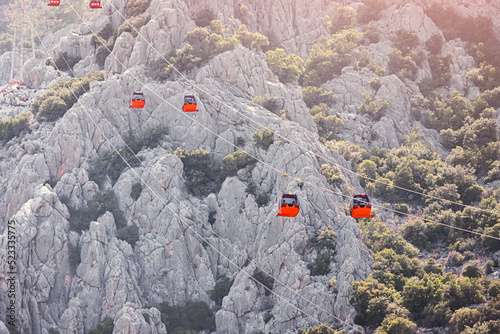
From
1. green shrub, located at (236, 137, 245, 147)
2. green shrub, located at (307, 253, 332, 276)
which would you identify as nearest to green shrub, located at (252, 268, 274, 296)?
green shrub, located at (307, 253, 332, 276)

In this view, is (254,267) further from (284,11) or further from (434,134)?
(284,11)

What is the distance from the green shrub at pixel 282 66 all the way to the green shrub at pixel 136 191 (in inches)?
1537

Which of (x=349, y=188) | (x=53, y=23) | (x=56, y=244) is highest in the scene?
(x=349, y=188)

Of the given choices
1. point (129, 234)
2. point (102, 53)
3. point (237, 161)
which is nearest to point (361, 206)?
point (237, 161)

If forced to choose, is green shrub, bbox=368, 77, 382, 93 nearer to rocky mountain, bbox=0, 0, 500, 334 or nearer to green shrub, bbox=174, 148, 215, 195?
rocky mountain, bbox=0, 0, 500, 334

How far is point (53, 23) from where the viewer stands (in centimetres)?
17412

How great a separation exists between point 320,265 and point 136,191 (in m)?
28.6

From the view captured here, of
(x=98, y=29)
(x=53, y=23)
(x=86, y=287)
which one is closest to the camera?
(x=86, y=287)

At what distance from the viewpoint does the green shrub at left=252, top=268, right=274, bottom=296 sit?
90750 mm

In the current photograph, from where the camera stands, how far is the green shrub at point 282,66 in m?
128

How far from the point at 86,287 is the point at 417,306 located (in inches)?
1643

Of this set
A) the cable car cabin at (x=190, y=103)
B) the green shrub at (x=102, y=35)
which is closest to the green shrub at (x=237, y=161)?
the cable car cabin at (x=190, y=103)

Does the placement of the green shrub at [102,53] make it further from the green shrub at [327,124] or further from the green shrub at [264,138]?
the green shrub at [327,124]

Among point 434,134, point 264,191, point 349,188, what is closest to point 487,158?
point 434,134
